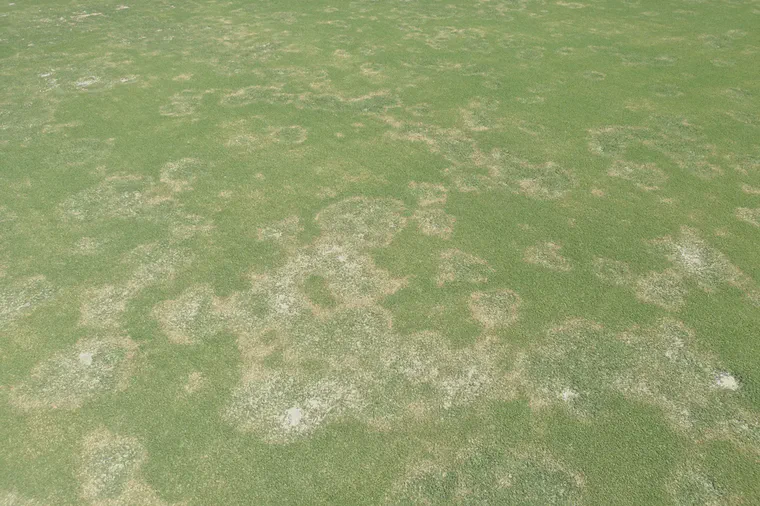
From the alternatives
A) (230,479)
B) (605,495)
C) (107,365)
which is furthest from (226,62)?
(605,495)

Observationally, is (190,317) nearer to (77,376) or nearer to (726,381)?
(77,376)

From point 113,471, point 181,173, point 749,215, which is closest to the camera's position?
point 113,471

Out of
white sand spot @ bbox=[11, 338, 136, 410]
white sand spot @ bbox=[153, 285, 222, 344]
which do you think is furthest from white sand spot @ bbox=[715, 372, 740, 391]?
white sand spot @ bbox=[11, 338, 136, 410]

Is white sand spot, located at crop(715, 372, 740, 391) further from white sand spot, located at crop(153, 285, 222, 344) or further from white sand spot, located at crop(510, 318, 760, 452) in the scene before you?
white sand spot, located at crop(153, 285, 222, 344)

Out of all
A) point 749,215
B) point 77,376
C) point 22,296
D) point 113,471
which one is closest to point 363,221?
point 77,376

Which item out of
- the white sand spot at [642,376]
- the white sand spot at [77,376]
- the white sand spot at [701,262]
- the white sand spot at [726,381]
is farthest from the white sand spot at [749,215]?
the white sand spot at [77,376]

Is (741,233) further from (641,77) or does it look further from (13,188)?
(13,188)

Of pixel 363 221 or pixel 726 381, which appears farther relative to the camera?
pixel 363 221

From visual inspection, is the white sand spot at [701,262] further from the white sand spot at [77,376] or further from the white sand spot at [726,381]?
the white sand spot at [77,376]
